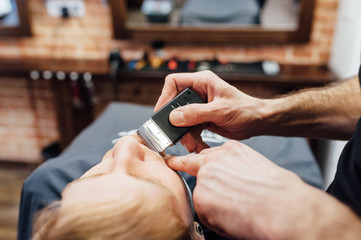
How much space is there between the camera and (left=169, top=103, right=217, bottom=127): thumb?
0.93 m

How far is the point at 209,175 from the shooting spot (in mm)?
741

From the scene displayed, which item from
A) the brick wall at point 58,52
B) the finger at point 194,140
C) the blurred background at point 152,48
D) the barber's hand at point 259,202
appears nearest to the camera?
the barber's hand at point 259,202

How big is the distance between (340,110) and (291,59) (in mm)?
1340

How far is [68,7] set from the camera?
7.98 feet

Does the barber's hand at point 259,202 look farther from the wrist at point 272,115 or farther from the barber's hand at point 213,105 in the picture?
the wrist at point 272,115

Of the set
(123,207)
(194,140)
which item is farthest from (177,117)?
(123,207)

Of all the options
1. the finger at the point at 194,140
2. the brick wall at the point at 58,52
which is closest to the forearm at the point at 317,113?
the finger at the point at 194,140

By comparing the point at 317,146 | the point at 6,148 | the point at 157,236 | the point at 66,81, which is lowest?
the point at 6,148

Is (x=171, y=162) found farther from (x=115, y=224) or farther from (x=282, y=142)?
(x=282, y=142)

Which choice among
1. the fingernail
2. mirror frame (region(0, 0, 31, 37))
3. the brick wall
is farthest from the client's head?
mirror frame (region(0, 0, 31, 37))

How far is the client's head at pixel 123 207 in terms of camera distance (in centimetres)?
70

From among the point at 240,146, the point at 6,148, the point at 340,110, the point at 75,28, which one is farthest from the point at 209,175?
the point at 6,148

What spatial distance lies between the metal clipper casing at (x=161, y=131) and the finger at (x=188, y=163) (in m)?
0.05

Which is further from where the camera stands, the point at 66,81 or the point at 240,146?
the point at 66,81
